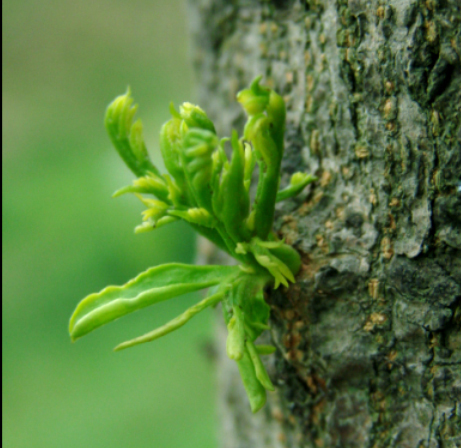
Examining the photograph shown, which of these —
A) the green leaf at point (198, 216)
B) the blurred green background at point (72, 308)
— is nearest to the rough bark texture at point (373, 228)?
the green leaf at point (198, 216)

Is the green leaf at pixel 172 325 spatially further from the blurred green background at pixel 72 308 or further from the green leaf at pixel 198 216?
the blurred green background at pixel 72 308

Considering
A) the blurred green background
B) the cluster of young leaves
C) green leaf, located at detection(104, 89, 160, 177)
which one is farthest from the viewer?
the blurred green background

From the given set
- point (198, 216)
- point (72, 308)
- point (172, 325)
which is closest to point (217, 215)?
point (198, 216)

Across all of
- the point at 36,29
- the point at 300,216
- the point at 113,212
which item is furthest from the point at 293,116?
the point at 36,29

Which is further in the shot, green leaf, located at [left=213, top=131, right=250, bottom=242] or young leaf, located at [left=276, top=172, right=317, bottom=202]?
young leaf, located at [left=276, top=172, right=317, bottom=202]

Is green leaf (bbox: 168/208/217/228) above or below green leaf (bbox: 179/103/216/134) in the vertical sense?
below

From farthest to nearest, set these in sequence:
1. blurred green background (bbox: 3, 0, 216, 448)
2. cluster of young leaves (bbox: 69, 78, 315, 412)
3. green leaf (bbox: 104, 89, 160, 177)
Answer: blurred green background (bbox: 3, 0, 216, 448) < green leaf (bbox: 104, 89, 160, 177) < cluster of young leaves (bbox: 69, 78, 315, 412)

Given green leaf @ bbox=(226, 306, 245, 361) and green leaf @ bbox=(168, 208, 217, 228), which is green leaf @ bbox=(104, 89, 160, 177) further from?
green leaf @ bbox=(226, 306, 245, 361)

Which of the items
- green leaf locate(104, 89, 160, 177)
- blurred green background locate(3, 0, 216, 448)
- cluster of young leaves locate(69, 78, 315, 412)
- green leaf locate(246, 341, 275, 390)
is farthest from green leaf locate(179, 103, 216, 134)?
blurred green background locate(3, 0, 216, 448)
